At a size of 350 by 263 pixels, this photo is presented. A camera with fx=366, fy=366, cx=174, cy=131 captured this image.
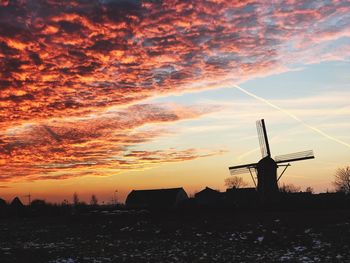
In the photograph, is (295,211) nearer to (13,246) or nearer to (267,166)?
(267,166)

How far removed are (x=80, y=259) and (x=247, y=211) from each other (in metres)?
20.9

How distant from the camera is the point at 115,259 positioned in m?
21.2

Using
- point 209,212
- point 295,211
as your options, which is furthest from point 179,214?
point 295,211

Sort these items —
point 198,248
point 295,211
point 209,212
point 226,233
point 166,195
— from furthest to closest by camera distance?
point 166,195
point 209,212
point 295,211
point 226,233
point 198,248

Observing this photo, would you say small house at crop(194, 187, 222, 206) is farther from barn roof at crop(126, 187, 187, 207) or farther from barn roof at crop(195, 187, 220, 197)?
barn roof at crop(126, 187, 187, 207)

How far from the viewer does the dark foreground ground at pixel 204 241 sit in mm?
20188

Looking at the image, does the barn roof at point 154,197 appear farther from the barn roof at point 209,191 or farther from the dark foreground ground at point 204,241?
the dark foreground ground at point 204,241

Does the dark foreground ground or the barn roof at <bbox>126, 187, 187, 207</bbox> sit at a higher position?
the barn roof at <bbox>126, 187, 187, 207</bbox>

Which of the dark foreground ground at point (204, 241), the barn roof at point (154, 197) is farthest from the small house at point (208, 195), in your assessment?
the dark foreground ground at point (204, 241)

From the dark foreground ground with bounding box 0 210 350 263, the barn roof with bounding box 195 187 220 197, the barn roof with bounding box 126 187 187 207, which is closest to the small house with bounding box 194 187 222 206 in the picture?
the barn roof with bounding box 195 187 220 197

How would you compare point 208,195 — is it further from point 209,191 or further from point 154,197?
point 154,197

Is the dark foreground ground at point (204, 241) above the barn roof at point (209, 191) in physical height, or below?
below

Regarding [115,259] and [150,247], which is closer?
[115,259]

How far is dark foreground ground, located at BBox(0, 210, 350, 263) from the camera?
20188mm
